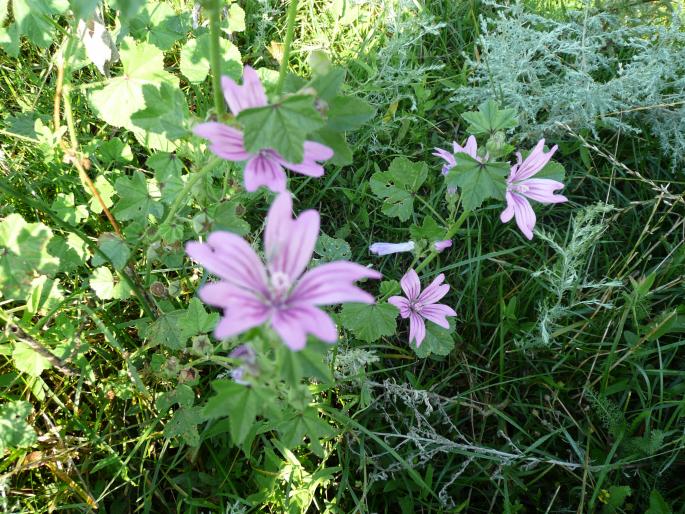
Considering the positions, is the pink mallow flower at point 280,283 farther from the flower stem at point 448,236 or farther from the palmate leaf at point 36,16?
the palmate leaf at point 36,16

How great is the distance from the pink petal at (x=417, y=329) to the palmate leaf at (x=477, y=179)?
23.7 inches

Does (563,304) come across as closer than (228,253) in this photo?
No

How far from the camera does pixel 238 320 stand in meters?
1.10

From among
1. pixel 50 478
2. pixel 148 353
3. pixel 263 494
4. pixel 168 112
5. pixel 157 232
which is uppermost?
pixel 168 112

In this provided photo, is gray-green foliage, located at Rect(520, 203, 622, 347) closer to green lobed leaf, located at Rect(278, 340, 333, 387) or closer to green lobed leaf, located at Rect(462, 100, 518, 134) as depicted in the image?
green lobed leaf, located at Rect(462, 100, 518, 134)

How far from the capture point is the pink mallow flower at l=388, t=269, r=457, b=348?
2188 millimetres

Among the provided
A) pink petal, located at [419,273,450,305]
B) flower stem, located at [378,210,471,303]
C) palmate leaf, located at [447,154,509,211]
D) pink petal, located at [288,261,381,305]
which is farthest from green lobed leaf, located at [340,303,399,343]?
pink petal, located at [288,261,381,305]

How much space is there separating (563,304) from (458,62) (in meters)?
1.48

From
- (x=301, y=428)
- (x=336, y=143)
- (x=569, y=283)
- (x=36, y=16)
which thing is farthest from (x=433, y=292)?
(x=36, y=16)

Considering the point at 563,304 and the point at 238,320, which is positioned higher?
the point at 238,320

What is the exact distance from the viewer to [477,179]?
5.82 feet

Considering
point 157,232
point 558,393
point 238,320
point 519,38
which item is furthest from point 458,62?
point 238,320

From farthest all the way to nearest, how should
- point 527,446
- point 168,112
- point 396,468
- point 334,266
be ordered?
point 527,446, point 396,468, point 168,112, point 334,266

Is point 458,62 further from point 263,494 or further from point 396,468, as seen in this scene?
point 263,494
